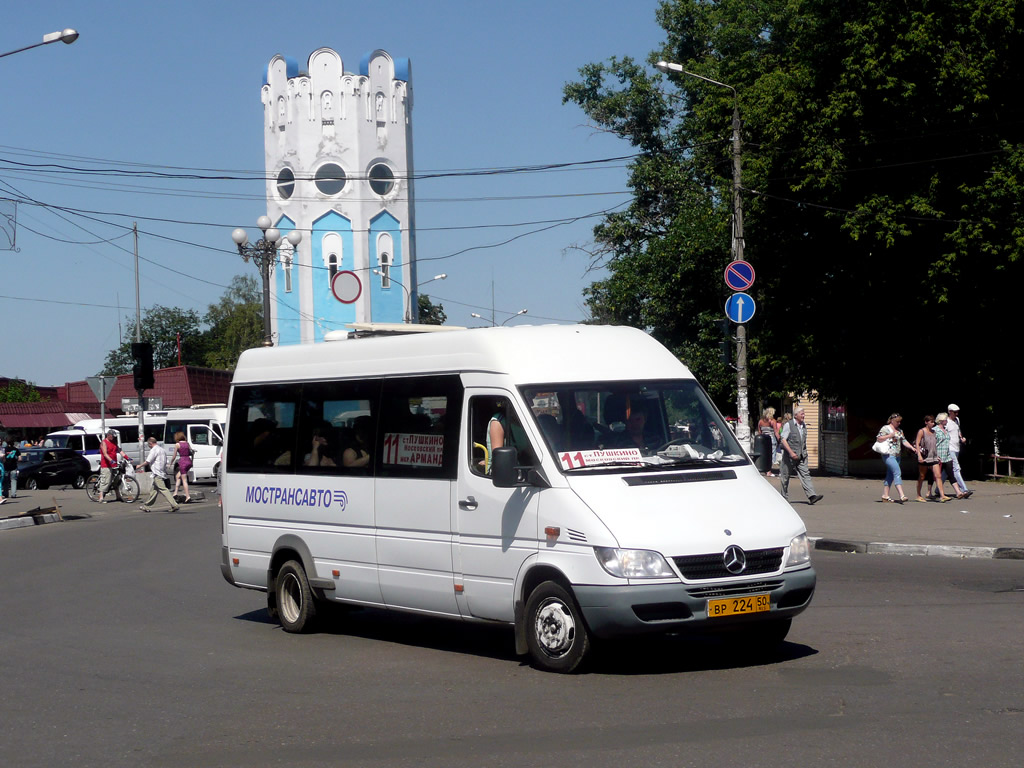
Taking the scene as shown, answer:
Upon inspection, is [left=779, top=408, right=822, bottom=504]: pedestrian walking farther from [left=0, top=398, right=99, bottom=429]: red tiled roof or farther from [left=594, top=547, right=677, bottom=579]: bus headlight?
[left=0, top=398, right=99, bottom=429]: red tiled roof

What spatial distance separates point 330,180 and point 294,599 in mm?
56903

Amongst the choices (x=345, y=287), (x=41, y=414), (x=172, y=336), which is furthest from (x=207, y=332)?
(x=345, y=287)

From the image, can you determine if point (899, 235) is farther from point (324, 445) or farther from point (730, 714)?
point (730, 714)

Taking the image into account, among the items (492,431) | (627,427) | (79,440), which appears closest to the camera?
(627,427)

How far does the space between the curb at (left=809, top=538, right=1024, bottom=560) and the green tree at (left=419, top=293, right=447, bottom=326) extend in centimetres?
9766

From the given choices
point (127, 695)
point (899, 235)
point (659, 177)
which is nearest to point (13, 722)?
point (127, 695)

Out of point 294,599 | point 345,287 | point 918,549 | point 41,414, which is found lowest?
point 918,549

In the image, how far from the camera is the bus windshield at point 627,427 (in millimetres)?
8328

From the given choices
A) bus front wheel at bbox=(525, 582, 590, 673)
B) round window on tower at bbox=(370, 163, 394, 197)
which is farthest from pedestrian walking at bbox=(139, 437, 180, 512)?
round window on tower at bbox=(370, 163, 394, 197)

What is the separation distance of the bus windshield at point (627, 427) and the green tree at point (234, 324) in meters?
91.8

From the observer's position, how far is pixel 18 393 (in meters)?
89.1

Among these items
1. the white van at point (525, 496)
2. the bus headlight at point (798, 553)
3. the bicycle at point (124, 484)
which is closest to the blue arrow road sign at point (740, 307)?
the white van at point (525, 496)

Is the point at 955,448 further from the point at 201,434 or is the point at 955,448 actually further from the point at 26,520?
the point at 201,434

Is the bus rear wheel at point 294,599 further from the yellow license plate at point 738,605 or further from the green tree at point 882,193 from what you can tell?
the green tree at point 882,193
